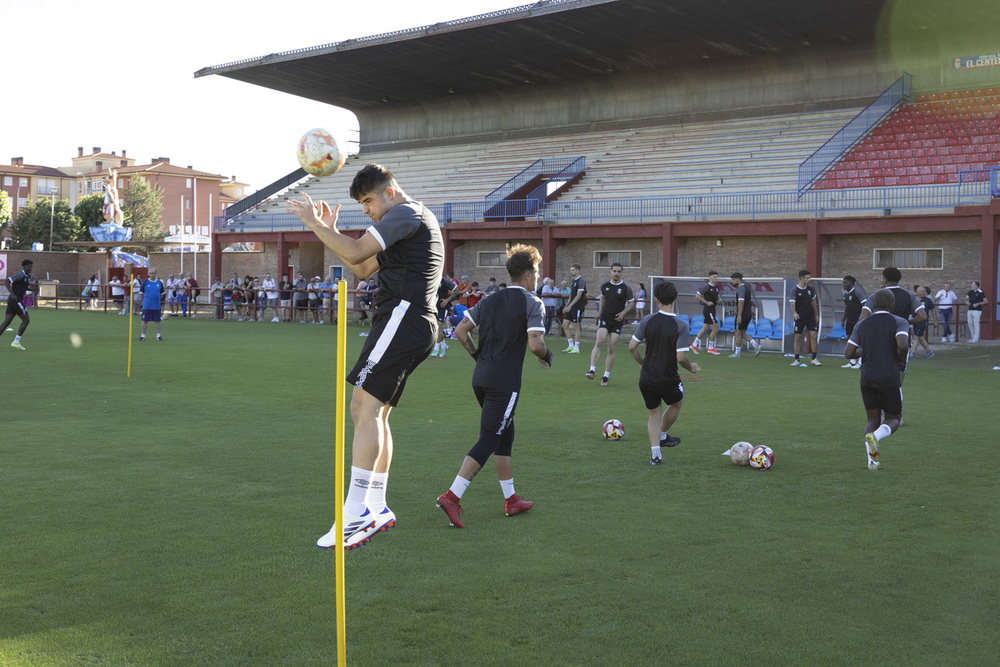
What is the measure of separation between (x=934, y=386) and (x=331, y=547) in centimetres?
1269

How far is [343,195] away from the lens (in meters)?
40.9

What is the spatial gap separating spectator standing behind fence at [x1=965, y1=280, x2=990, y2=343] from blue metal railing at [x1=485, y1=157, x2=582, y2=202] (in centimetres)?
Result: 1574

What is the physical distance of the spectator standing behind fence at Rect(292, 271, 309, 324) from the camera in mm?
34531

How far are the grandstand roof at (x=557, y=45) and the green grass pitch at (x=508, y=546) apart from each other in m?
21.3

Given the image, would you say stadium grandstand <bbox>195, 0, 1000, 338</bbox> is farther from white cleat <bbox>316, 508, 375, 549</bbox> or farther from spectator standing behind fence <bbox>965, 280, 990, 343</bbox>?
white cleat <bbox>316, 508, 375, 549</bbox>

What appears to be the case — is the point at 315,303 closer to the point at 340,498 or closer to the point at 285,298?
the point at 285,298

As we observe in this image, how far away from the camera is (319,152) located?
6.67 meters

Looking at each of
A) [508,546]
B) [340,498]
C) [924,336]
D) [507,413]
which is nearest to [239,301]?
[924,336]

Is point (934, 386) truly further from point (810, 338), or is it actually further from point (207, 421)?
A: point (207, 421)

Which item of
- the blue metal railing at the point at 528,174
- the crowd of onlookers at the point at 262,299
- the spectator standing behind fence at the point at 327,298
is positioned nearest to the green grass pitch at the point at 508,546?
the crowd of onlookers at the point at 262,299

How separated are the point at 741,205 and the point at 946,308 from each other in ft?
22.0

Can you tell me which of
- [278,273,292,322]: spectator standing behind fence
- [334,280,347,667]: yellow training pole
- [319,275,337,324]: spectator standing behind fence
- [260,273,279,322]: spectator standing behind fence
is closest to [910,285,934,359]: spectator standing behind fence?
[334,280,347,667]: yellow training pole

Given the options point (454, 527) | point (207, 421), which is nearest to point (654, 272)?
point (207, 421)

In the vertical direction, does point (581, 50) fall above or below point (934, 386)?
above
